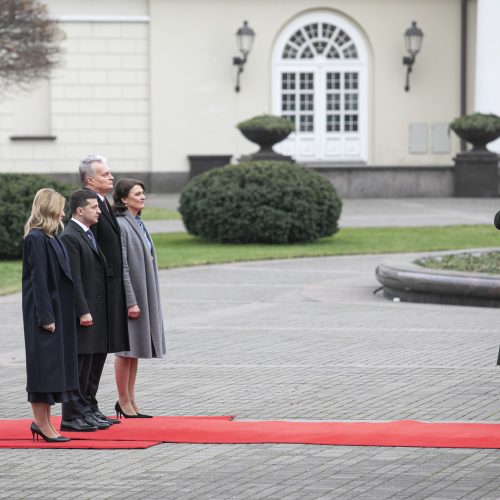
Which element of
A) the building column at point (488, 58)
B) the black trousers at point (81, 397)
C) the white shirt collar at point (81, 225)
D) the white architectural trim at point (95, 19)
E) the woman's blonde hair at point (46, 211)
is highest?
the white architectural trim at point (95, 19)

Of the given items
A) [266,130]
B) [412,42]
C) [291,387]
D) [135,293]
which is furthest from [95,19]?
[135,293]

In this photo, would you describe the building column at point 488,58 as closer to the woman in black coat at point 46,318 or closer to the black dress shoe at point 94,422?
the black dress shoe at point 94,422

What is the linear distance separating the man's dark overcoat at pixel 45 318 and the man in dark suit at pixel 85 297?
15cm

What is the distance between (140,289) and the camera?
912 centimetres

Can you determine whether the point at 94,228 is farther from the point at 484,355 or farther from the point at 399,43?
the point at 399,43

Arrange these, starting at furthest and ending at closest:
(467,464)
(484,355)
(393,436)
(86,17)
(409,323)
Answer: (86,17) → (409,323) → (484,355) → (393,436) → (467,464)

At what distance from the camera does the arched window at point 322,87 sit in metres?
37.2

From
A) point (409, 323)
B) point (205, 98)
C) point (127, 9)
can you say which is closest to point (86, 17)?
point (127, 9)

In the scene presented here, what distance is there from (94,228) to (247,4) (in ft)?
94.0

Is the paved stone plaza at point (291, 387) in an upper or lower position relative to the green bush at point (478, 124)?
lower

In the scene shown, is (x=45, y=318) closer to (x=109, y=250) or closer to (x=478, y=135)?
(x=109, y=250)

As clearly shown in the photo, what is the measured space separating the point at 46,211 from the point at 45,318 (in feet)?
1.93

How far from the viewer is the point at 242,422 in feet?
29.4

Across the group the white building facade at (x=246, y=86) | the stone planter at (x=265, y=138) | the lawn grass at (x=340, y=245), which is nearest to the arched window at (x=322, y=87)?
the white building facade at (x=246, y=86)
